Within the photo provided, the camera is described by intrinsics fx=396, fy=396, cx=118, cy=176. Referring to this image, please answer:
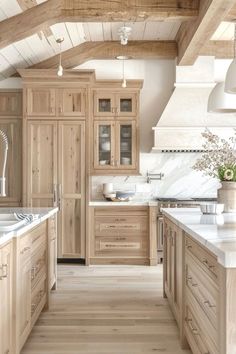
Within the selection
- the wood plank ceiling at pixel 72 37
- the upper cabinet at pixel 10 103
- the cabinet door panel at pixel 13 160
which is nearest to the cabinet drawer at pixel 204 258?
the wood plank ceiling at pixel 72 37

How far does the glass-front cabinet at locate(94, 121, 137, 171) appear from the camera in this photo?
552cm

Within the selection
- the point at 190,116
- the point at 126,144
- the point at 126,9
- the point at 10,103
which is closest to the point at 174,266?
the point at 126,9

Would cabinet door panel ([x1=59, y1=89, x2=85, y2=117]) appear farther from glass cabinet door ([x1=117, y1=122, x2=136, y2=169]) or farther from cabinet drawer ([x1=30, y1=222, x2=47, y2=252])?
cabinet drawer ([x1=30, y1=222, x2=47, y2=252])

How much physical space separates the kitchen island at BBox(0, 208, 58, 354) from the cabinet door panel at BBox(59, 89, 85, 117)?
7.36 feet

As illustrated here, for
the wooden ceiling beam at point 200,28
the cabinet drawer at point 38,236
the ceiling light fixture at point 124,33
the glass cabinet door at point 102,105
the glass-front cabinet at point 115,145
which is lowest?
the cabinet drawer at point 38,236

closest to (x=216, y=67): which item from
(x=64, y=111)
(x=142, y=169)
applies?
(x=142, y=169)

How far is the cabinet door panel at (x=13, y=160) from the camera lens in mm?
5695

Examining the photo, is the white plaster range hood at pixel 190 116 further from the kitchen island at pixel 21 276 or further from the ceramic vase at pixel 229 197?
the kitchen island at pixel 21 276

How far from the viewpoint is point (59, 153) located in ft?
17.5

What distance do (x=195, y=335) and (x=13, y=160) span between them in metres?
4.09

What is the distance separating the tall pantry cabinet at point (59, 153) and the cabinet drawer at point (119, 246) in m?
0.25

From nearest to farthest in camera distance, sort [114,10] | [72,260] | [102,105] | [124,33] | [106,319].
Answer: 1. [106,319]
2. [114,10]
3. [124,33]
4. [72,260]
5. [102,105]

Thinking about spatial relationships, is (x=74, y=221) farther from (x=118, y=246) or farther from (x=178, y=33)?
(x=178, y=33)

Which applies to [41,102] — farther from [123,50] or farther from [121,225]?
[121,225]
